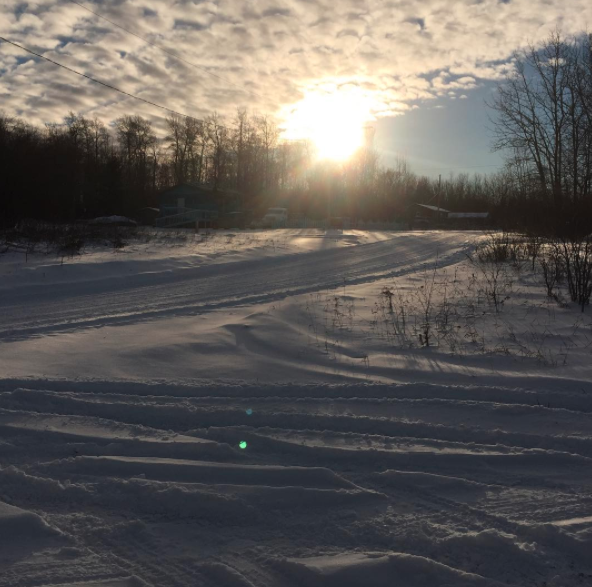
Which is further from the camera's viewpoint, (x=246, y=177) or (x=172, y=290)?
(x=246, y=177)

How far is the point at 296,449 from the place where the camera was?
356cm

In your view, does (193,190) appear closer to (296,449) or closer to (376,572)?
(296,449)

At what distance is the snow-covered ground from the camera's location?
2.46 m

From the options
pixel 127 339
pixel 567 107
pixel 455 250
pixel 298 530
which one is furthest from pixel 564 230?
pixel 567 107

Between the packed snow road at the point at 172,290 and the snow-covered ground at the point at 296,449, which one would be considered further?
the packed snow road at the point at 172,290

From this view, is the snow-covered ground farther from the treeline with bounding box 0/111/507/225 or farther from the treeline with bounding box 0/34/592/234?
the treeline with bounding box 0/111/507/225

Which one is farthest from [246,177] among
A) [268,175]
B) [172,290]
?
[172,290]

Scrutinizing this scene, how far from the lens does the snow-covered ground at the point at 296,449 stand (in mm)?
2463

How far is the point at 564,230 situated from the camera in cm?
908

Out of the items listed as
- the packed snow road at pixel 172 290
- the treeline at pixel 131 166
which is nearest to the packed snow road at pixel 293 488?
the packed snow road at pixel 172 290

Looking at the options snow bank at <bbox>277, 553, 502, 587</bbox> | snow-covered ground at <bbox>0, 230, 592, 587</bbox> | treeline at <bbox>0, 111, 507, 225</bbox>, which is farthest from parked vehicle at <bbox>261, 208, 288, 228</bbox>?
snow bank at <bbox>277, 553, 502, 587</bbox>

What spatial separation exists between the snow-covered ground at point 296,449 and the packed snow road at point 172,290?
0.51ft

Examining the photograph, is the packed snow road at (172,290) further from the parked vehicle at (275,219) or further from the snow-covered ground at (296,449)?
the parked vehicle at (275,219)

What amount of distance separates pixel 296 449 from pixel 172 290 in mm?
7436
